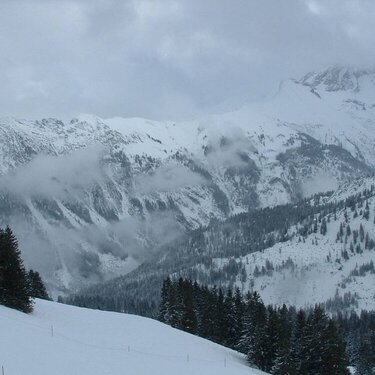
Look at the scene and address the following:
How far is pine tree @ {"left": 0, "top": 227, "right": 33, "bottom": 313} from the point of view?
58406mm

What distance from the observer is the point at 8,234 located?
6544 cm

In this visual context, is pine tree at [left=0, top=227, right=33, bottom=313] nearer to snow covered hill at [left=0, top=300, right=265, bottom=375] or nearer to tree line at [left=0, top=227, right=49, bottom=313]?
tree line at [left=0, top=227, right=49, bottom=313]

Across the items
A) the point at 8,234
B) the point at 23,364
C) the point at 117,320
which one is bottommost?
the point at 23,364

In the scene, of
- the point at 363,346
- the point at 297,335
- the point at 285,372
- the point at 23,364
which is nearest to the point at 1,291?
the point at 23,364

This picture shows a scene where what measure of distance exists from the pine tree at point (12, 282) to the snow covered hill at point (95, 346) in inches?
76.2

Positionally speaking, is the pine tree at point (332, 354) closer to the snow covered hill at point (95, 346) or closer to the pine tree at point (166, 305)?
the snow covered hill at point (95, 346)

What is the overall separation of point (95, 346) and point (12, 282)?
15.8m

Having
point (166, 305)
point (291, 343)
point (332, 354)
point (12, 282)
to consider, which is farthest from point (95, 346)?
point (166, 305)

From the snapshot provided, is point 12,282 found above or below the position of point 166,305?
below

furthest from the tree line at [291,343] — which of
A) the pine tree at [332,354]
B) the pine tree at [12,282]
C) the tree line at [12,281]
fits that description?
the pine tree at [12,282]

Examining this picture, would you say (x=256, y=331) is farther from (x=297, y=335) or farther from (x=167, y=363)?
(x=167, y=363)

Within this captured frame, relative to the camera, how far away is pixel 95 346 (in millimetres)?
47188

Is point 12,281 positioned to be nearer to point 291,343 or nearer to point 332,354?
point 291,343

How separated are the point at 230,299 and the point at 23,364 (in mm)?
65065
